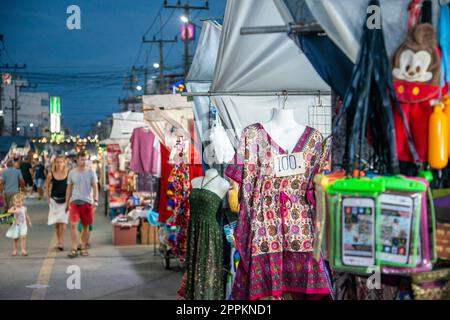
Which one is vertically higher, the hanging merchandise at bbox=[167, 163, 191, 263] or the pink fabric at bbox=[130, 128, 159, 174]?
the pink fabric at bbox=[130, 128, 159, 174]

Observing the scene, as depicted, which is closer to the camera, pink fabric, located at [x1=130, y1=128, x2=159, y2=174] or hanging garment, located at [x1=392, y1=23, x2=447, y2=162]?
hanging garment, located at [x1=392, y1=23, x2=447, y2=162]

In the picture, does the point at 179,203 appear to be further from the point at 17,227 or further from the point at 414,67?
the point at 414,67

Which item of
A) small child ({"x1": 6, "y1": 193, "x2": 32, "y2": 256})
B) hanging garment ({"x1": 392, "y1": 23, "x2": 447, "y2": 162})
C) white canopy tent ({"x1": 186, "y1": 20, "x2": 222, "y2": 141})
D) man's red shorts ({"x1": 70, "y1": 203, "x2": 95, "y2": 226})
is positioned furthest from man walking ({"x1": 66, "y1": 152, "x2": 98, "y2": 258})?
hanging garment ({"x1": 392, "y1": 23, "x2": 447, "y2": 162})

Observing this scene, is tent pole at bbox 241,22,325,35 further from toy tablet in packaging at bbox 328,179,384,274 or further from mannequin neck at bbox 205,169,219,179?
mannequin neck at bbox 205,169,219,179

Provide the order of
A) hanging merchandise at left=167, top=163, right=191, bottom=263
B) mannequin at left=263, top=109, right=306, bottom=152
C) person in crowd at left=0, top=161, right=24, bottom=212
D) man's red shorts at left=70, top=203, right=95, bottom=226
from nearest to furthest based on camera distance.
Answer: mannequin at left=263, top=109, right=306, bottom=152
hanging merchandise at left=167, top=163, right=191, bottom=263
man's red shorts at left=70, top=203, right=95, bottom=226
person in crowd at left=0, top=161, right=24, bottom=212

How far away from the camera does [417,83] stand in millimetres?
3207

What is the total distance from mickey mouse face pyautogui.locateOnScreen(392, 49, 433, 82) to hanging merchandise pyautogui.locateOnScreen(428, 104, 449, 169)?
17 centimetres

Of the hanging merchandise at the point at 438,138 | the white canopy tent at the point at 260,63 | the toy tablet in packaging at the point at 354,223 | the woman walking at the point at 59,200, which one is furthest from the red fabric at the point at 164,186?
the hanging merchandise at the point at 438,138

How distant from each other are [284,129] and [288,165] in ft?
1.08

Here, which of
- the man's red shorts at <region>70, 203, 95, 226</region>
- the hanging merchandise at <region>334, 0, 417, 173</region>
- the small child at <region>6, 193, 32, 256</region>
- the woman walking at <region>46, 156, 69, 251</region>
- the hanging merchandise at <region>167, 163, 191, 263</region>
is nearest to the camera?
the hanging merchandise at <region>334, 0, 417, 173</region>

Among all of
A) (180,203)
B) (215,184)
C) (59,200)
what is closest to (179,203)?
(180,203)

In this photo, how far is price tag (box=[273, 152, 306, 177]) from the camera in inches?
201

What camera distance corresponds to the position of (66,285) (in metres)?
9.85

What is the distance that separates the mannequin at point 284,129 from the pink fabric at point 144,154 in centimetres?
944
